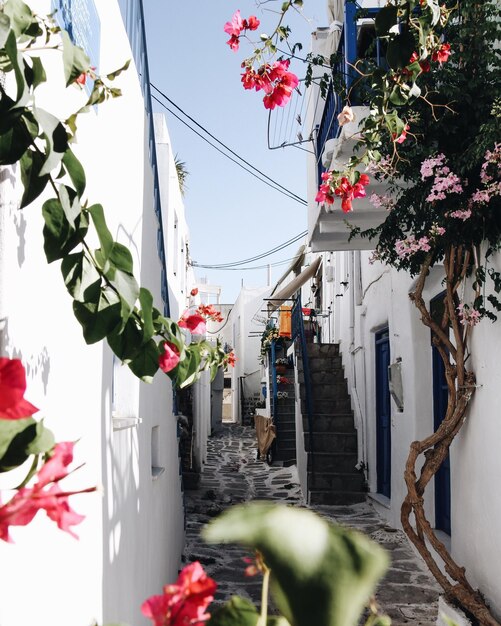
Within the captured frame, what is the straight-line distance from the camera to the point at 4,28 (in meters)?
1.16

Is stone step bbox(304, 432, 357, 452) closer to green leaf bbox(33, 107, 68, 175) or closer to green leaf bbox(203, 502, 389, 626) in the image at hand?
green leaf bbox(33, 107, 68, 175)

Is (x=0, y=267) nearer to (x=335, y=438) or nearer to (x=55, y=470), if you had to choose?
(x=55, y=470)

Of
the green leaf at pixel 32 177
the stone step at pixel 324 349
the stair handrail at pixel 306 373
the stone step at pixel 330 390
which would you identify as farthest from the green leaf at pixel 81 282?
the stone step at pixel 324 349

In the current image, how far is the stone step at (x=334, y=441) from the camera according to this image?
33.0 feet

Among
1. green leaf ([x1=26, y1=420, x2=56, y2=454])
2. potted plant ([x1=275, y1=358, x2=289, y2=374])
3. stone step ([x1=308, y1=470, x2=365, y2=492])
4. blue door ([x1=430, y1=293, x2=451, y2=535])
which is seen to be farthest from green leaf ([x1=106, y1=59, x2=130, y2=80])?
potted plant ([x1=275, y1=358, x2=289, y2=374])

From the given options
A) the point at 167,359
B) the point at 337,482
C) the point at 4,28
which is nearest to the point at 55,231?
the point at 4,28

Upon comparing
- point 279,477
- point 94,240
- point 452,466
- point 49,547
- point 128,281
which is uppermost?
point 94,240

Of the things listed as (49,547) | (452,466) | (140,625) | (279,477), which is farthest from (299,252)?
(49,547)

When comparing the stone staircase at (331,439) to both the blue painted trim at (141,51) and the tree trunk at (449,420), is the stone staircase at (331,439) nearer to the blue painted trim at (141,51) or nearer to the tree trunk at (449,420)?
the tree trunk at (449,420)

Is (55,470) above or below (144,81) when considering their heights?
below

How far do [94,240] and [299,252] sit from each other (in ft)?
56.2

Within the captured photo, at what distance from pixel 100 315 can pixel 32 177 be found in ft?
1.45

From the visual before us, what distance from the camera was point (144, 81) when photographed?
4.22m

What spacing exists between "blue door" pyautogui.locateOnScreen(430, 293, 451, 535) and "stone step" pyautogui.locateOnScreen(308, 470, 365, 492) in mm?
3233
